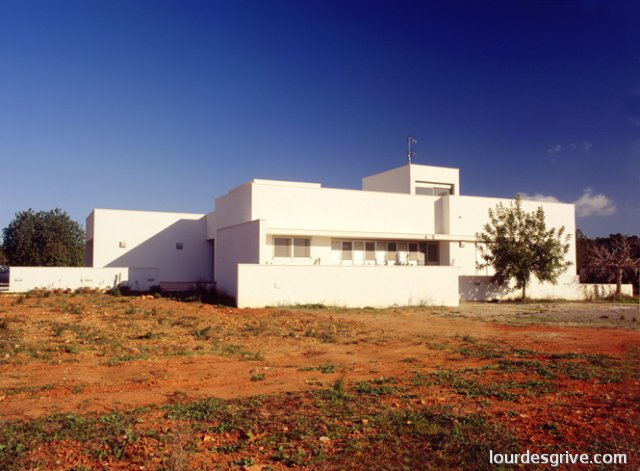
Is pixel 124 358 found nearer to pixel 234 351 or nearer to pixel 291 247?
pixel 234 351

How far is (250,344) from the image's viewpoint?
13.0 meters

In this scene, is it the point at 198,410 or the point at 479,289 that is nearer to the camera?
the point at 198,410

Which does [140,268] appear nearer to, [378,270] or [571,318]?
[378,270]

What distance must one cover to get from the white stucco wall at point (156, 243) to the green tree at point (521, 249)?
16.8m

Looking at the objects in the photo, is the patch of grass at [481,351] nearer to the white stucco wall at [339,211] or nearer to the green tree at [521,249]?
the white stucco wall at [339,211]

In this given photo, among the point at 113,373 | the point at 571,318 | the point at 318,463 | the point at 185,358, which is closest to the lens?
the point at 318,463

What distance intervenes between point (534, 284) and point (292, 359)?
22421 millimetres

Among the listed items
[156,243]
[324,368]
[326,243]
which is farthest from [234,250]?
[324,368]

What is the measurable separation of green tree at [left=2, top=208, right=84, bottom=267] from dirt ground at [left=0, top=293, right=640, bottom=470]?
3158 cm

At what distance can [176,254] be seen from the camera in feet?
108

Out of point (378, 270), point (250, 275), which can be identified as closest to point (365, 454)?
point (250, 275)

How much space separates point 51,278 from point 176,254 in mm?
7056

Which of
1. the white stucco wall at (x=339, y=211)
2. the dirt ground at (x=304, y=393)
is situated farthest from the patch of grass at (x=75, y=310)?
the white stucco wall at (x=339, y=211)

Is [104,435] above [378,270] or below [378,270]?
Result: below
